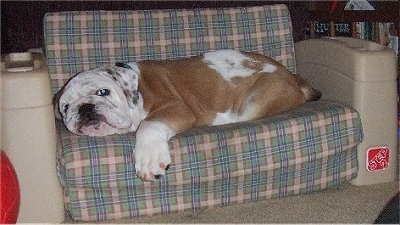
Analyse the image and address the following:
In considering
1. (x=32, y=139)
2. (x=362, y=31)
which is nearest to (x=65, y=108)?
(x=32, y=139)

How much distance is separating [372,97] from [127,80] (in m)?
1.13

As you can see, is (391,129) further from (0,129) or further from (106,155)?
(0,129)

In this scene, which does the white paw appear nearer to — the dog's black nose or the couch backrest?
the dog's black nose

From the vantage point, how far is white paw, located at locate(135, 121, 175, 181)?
2361mm

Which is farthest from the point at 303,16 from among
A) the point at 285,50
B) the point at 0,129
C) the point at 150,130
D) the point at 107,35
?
the point at 0,129

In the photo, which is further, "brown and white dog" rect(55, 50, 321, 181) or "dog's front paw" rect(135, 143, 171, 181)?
"brown and white dog" rect(55, 50, 321, 181)

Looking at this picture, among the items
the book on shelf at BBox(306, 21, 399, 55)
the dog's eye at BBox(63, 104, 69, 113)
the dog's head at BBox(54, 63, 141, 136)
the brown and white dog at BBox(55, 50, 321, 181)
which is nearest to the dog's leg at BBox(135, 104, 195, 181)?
the brown and white dog at BBox(55, 50, 321, 181)

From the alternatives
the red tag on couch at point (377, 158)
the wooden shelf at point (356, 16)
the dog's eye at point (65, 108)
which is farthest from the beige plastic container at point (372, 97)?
the dog's eye at point (65, 108)

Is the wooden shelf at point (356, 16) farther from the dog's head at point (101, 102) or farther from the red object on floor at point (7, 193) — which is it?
the red object on floor at point (7, 193)

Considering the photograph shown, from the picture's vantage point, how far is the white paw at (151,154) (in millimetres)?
2361

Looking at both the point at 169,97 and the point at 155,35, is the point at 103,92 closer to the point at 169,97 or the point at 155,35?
the point at 169,97

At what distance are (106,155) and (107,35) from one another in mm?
921

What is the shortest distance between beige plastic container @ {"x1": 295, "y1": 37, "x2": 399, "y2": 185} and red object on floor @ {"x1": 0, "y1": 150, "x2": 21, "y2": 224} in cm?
160

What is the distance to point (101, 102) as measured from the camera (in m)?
2.53
